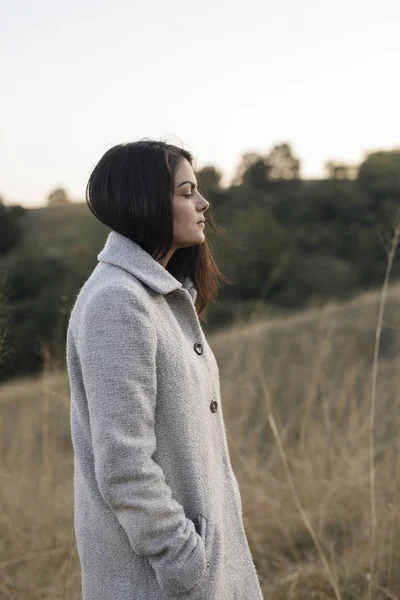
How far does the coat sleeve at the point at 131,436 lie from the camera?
1199 mm

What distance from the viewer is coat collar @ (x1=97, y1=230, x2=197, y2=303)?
133 centimetres

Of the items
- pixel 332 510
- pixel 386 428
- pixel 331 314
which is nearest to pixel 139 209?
pixel 332 510

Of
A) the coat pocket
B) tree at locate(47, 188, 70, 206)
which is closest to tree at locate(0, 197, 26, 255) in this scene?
tree at locate(47, 188, 70, 206)

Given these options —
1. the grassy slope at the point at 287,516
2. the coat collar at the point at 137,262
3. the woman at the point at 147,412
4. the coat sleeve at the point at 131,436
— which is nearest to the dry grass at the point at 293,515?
the grassy slope at the point at 287,516

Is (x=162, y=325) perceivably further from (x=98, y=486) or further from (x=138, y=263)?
(x=98, y=486)

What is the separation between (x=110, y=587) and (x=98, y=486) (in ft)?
0.70

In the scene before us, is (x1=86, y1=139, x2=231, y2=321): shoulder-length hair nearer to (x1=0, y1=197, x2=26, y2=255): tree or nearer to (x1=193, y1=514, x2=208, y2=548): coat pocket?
(x1=193, y1=514, x2=208, y2=548): coat pocket

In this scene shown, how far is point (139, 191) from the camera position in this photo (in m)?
1.35

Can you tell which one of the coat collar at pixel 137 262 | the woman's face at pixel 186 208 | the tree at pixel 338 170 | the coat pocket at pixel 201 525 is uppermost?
the woman's face at pixel 186 208

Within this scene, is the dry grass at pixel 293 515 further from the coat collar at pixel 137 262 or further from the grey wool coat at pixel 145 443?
the coat collar at pixel 137 262

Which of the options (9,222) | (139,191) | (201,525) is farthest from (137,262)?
(9,222)

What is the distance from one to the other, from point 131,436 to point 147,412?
5 centimetres

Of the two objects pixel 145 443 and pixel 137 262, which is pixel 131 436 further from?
pixel 137 262

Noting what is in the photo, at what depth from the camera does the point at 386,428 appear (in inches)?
257
